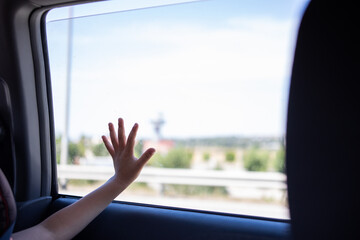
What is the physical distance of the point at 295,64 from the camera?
0.79m

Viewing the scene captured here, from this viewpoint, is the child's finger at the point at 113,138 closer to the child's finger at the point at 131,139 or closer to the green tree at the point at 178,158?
the child's finger at the point at 131,139

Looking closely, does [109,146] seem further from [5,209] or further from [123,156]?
[5,209]

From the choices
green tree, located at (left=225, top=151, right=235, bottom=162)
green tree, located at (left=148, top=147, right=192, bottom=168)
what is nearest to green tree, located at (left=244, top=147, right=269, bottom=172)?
green tree, located at (left=225, top=151, right=235, bottom=162)

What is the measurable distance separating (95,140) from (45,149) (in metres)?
0.33

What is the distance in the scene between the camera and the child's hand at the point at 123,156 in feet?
4.67

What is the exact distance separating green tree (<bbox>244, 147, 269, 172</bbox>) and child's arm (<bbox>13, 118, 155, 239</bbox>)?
2.00m

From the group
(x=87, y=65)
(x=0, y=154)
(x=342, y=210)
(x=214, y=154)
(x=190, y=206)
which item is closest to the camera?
(x=342, y=210)

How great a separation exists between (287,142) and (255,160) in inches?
117

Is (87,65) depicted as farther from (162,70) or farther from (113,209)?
(113,209)

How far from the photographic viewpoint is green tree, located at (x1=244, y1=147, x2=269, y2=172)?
331 centimetres

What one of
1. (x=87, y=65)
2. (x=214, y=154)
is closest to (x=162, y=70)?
(x=87, y=65)

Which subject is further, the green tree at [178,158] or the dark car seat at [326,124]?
the green tree at [178,158]

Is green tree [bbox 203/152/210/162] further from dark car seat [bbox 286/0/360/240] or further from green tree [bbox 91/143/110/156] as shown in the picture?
dark car seat [bbox 286/0/360/240]

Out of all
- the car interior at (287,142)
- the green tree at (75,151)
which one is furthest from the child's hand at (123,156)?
the green tree at (75,151)
